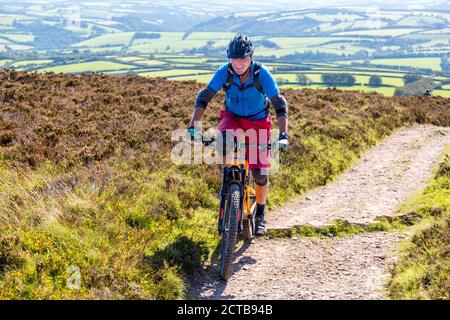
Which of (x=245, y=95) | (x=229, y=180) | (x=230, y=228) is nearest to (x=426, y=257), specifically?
(x=230, y=228)

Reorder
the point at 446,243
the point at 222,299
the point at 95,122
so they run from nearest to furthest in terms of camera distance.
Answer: the point at 222,299, the point at 446,243, the point at 95,122

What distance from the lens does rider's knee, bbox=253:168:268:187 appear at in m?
7.88

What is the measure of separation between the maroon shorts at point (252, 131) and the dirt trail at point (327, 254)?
1.83 metres

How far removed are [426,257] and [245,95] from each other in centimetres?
377

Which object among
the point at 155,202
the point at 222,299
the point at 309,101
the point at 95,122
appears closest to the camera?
the point at 222,299

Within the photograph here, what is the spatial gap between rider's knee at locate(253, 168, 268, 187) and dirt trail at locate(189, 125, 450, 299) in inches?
45.9

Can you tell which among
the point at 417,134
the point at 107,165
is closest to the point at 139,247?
the point at 107,165

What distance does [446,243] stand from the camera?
23.8 feet

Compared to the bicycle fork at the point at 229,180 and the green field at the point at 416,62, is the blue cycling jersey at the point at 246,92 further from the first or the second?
the green field at the point at 416,62

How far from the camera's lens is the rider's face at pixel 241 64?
6707mm

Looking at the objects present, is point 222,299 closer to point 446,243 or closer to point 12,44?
point 446,243

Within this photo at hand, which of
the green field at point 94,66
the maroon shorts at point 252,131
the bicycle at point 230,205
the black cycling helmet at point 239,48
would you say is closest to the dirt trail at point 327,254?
the bicycle at point 230,205

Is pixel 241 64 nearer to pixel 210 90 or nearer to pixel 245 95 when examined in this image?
pixel 245 95
